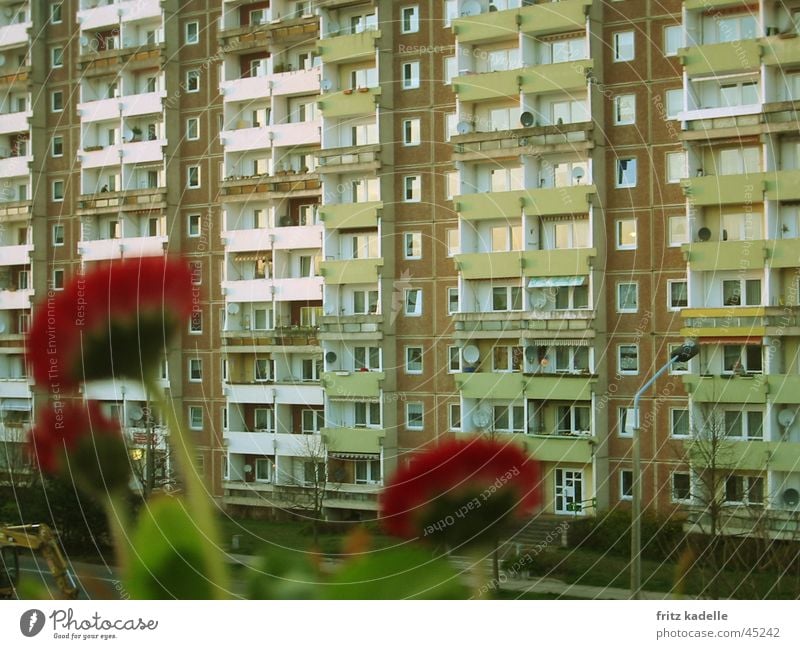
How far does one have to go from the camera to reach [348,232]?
10.5 feet

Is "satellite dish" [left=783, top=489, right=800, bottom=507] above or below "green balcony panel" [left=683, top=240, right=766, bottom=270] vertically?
below

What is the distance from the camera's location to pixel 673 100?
2.96m

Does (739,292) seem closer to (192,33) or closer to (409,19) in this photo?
(409,19)

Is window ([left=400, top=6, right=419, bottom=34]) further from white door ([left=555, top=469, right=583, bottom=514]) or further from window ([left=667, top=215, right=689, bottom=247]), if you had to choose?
white door ([left=555, top=469, right=583, bottom=514])

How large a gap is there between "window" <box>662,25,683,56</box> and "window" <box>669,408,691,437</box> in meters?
0.85

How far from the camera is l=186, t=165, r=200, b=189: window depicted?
333 cm

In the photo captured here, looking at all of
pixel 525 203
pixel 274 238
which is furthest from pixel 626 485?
pixel 274 238

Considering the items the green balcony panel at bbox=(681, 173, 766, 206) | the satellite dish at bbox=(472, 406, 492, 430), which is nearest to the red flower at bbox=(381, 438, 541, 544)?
the satellite dish at bbox=(472, 406, 492, 430)

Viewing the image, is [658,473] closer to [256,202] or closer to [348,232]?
[348,232]

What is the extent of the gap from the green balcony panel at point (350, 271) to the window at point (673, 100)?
806 millimetres

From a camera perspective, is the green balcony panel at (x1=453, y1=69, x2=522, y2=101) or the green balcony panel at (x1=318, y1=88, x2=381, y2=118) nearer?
the green balcony panel at (x1=453, y1=69, x2=522, y2=101)

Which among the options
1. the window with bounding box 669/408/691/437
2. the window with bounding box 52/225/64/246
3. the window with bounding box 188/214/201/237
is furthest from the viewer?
the window with bounding box 52/225/64/246

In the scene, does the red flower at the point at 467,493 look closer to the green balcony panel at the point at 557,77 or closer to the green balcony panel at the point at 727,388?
the green balcony panel at the point at 727,388

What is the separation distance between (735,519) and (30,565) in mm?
1801
